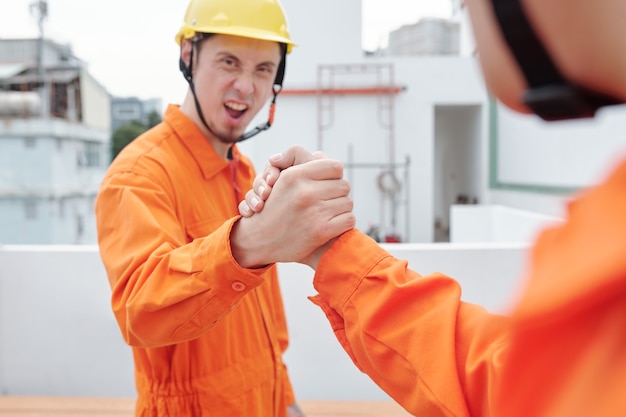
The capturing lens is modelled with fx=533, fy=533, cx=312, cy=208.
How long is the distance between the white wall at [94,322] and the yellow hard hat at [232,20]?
4.89 feet

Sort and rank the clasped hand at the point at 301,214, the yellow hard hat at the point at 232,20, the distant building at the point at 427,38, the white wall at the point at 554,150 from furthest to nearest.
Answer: the distant building at the point at 427,38 → the white wall at the point at 554,150 → the yellow hard hat at the point at 232,20 → the clasped hand at the point at 301,214

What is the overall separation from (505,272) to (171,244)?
2.11 metres

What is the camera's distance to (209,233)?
1.36 m

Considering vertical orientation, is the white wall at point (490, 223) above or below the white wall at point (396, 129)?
below

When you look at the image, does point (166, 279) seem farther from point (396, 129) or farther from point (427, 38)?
point (427, 38)

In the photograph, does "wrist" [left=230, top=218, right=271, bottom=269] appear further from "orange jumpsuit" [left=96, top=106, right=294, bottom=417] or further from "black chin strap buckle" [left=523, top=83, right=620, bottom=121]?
"black chin strap buckle" [left=523, top=83, right=620, bottom=121]

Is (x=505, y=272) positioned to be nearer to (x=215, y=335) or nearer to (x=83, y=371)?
(x=215, y=335)

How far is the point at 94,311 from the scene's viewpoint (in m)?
2.82

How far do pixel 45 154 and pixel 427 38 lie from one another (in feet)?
43.1

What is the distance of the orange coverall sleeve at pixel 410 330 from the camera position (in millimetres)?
720

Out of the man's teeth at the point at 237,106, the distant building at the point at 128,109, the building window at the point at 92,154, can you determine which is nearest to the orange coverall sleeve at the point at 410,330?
the man's teeth at the point at 237,106

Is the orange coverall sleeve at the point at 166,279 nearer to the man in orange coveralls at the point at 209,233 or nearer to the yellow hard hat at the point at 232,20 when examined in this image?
the man in orange coveralls at the point at 209,233

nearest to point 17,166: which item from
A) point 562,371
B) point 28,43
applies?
point 28,43

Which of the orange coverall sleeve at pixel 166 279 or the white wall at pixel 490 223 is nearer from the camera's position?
the orange coverall sleeve at pixel 166 279
